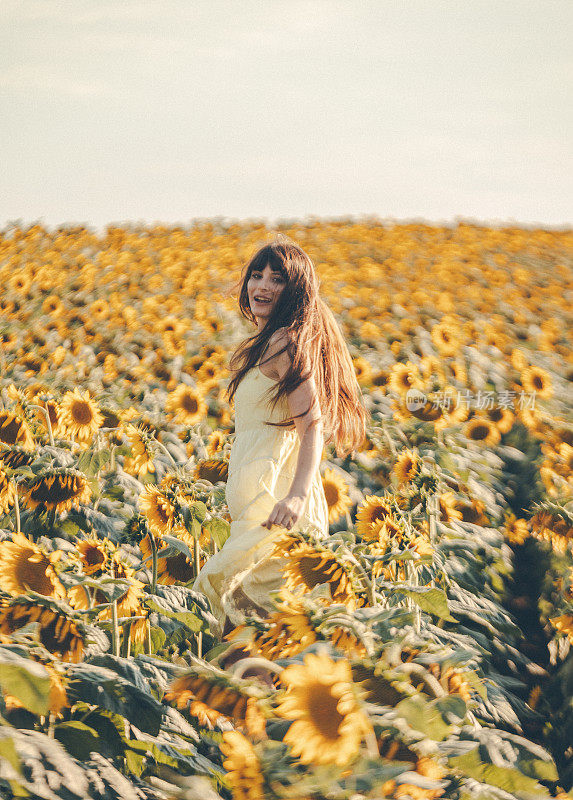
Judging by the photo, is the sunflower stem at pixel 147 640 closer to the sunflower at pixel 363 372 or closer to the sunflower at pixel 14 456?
the sunflower at pixel 14 456

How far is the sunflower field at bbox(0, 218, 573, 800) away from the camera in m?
1.18

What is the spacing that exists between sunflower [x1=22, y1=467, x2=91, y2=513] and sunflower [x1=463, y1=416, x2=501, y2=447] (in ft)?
11.0

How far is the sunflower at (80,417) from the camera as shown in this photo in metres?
3.30

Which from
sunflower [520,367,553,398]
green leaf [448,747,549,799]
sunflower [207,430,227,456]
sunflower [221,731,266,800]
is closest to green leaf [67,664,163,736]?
sunflower [221,731,266,800]

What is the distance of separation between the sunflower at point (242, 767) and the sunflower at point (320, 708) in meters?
0.06

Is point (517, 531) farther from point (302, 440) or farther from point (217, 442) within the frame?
point (302, 440)

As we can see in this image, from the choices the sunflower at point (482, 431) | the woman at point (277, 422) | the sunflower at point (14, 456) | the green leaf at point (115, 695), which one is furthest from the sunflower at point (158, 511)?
the sunflower at point (482, 431)

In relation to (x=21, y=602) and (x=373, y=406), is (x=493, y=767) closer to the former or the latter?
(x=21, y=602)

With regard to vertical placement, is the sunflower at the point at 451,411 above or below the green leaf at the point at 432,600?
above

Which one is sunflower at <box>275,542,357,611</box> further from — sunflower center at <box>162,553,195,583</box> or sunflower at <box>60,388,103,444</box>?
sunflower at <box>60,388,103,444</box>

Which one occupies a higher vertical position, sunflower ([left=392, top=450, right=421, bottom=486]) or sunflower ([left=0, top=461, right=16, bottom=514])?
sunflower ([left=0, top=461, right=16, bottom=514])

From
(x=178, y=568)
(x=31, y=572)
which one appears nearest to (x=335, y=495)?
(x=178, y=568)

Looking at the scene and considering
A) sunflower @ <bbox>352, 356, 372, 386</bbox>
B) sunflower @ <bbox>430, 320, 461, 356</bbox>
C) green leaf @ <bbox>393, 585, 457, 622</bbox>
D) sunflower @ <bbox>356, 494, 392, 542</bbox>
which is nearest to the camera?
green leaf @ <bbox>393, 585, 457, 622</bbox>

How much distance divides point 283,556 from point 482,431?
3.71 m
